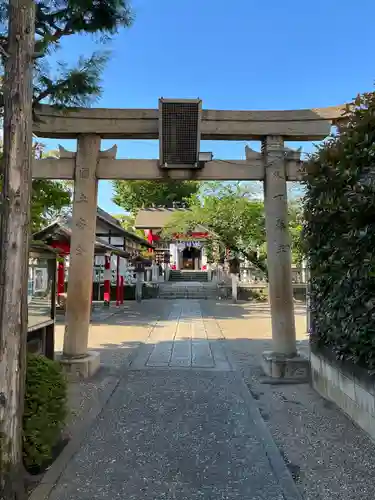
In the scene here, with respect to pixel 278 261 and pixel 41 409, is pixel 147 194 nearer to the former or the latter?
pixel 278 261

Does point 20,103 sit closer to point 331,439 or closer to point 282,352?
point 331,439

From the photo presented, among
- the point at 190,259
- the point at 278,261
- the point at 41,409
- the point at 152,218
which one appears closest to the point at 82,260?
the point at 278,261

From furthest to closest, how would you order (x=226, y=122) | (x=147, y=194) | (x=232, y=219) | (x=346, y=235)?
1. (x=147, y=194)
2. (x=232, y=219)
3. (x=226, y=122)
4. (x=346, y=235)

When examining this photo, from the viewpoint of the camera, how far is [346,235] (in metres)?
4.07

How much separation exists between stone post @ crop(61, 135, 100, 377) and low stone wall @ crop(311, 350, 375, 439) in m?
3.49

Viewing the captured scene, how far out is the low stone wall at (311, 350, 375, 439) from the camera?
414cm

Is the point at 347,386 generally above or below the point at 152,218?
below

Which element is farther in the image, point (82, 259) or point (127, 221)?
point (127, 221)

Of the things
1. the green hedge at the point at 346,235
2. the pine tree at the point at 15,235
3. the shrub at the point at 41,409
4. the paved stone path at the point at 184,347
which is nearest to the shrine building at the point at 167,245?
the paved stone path at the point at 184,347

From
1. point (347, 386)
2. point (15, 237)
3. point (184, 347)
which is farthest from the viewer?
point (184, 347)

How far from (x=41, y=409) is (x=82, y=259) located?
3490 mm

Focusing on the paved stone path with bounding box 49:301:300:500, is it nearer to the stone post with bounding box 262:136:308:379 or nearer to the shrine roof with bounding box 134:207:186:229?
the stone post with bounding box 262:136:308:379

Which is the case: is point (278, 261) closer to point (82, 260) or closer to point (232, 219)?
point (82, 260)

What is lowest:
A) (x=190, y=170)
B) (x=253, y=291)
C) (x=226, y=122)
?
(x=253, y=291)
